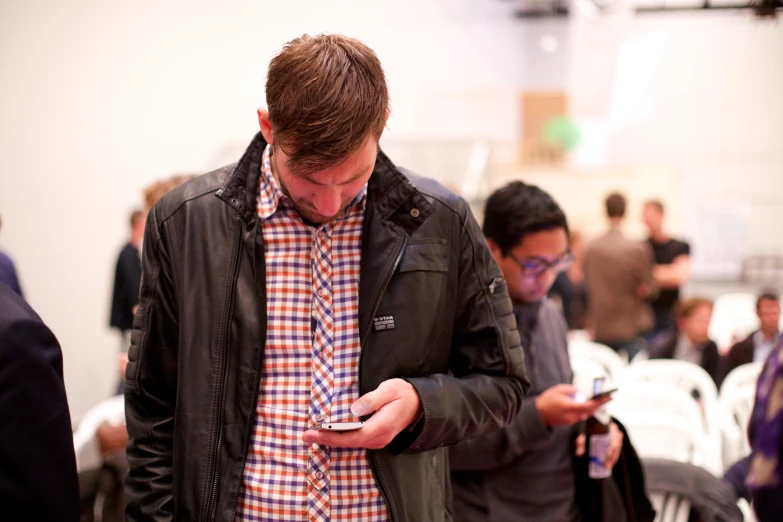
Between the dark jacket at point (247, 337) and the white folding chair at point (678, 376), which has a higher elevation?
the dark jacket at point (247, 337)

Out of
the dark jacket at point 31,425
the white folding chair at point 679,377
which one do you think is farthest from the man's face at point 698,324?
the dark jacket at point 31,425

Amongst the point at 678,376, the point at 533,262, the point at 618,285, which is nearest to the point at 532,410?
the point at 533,262

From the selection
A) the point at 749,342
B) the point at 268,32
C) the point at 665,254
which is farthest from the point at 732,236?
the point at 268,32

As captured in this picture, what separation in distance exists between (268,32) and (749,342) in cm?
375

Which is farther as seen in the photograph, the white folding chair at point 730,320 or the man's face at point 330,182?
the white folding chair at point 730,320

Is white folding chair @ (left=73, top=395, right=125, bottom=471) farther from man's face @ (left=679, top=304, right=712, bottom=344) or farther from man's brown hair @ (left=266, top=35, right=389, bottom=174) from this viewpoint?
man's face @ (left=679, top=304, right=712, bottom=344)

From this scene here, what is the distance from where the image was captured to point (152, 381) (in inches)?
56.5

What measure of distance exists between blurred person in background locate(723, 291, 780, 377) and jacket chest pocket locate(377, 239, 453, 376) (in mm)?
3724

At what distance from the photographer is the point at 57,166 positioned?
16.5 ft

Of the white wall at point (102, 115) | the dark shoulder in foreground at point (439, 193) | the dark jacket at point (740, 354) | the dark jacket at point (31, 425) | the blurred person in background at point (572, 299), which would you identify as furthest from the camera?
the blurred person in background at point (572, 299)

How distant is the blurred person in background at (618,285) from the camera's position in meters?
6.38

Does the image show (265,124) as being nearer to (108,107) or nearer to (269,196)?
(269,196)

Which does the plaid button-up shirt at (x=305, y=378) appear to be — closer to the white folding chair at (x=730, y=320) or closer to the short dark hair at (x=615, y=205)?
the short dark hair at (x=615, y=205)

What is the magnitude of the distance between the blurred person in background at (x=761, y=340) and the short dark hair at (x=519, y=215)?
122 inches
